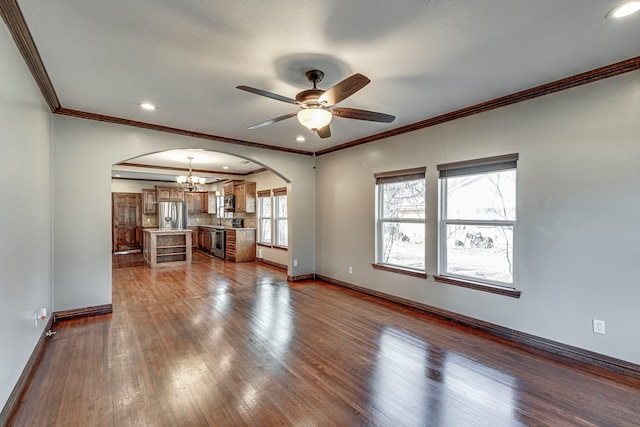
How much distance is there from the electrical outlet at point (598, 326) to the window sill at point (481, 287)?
24.6 inches

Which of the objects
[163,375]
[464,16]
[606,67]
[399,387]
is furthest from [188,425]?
[606,67]

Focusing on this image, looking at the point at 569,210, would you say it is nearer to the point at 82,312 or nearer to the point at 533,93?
the point at 533,93

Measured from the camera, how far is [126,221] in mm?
10180

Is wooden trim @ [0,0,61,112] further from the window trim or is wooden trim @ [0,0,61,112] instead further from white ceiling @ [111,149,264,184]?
the window trim

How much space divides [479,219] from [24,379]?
4671 mm

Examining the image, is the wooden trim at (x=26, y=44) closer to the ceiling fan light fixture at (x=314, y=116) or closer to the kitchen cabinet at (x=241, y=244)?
the ceiling fan light fixture at (x=314, y=116)

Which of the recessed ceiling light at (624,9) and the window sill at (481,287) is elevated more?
the recessed ceiling light at (624,9)

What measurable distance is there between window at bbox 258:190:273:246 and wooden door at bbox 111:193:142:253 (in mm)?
4864

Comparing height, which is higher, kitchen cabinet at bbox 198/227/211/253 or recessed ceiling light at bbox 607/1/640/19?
recessed ceiling light at bbox 607/1/640/19

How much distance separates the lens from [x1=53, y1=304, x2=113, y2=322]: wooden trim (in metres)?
3.80

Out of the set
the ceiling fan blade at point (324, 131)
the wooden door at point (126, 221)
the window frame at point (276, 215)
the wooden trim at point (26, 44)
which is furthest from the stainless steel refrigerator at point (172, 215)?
the ceiling fan blade at point (324, 131)

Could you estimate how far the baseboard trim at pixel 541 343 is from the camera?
264cm

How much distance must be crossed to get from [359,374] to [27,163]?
3334 millimetres

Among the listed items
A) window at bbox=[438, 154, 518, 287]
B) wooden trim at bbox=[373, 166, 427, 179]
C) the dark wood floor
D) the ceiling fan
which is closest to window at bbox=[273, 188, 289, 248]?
wooden trim at bbox=[373, 166, 427, 179]
